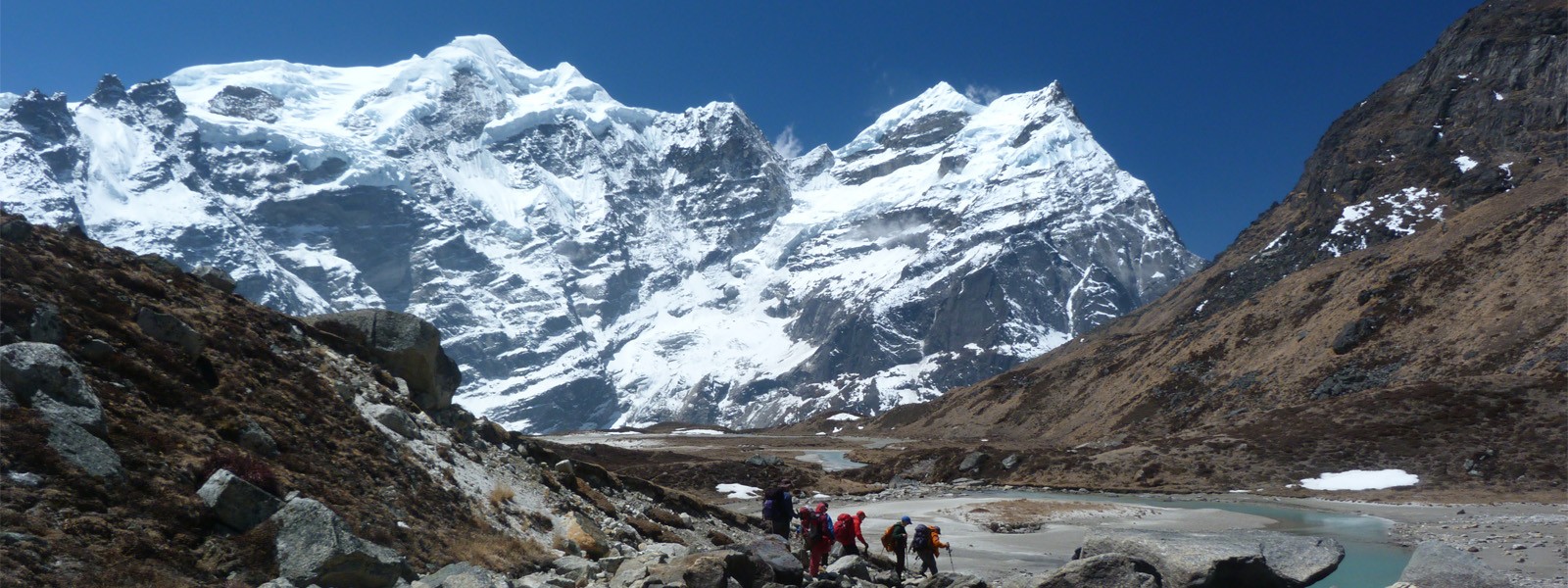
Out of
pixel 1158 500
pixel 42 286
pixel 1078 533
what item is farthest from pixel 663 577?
pixel 1158 500

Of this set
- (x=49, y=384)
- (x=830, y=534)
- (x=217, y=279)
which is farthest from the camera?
(x=217, y=279)

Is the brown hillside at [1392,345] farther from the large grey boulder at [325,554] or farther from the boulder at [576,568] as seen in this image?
the large grey boulder at [325,554]

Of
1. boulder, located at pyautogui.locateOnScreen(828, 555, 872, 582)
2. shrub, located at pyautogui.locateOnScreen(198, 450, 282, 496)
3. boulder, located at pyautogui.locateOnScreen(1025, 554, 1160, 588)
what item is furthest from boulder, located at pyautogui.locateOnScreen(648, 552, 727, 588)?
shrub, located at pyautogui.locateOnScreen(198, 450, 282, 496)

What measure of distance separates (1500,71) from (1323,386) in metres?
138

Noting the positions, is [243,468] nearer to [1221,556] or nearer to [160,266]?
[160,266]

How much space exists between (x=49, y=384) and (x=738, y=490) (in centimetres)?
5720

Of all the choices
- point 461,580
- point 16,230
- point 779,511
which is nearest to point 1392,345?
point 779,511

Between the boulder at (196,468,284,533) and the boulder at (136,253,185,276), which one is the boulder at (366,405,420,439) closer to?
the boulder at (136,253,185,276)

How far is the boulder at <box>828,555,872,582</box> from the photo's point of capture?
21.6m

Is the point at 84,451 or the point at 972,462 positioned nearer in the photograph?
the point at 84,451

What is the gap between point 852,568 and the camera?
21.7 meters

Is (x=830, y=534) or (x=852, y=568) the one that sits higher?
(x=830, y=534)

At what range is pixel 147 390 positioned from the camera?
17.3 meters

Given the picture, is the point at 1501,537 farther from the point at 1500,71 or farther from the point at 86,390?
the point at 1500,71
